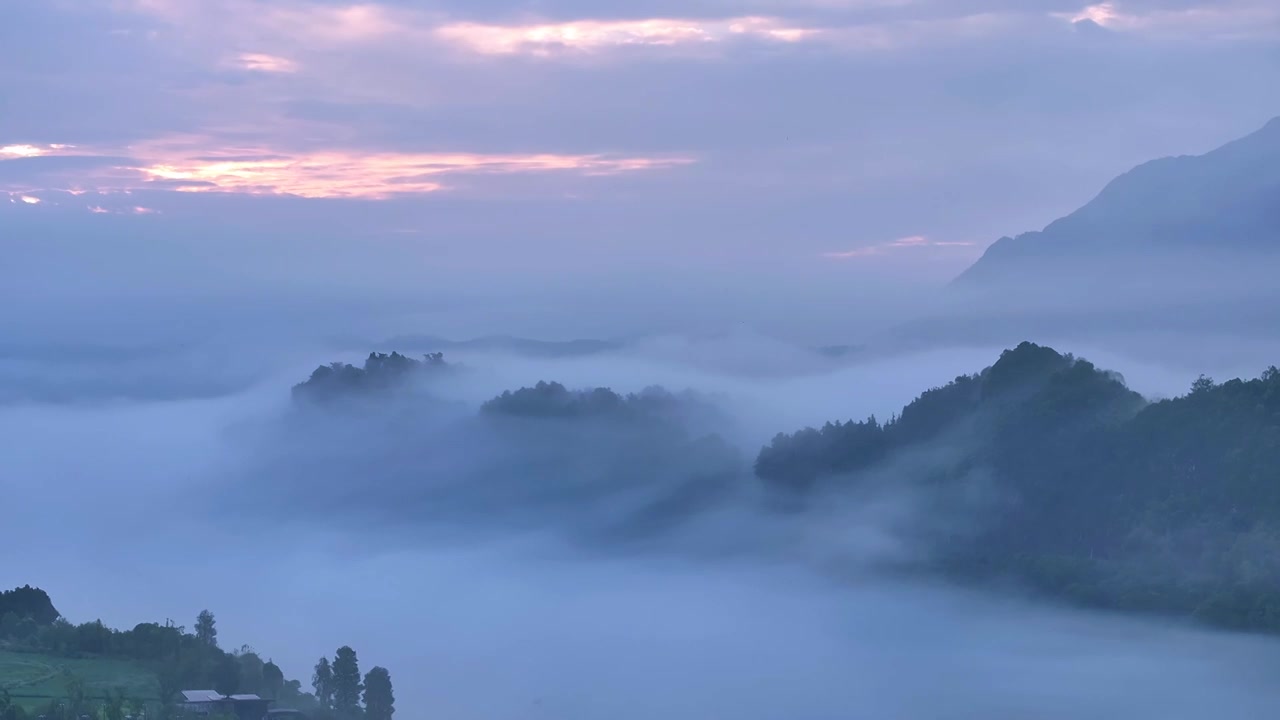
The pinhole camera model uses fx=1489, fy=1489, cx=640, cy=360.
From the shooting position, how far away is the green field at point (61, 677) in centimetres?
2548

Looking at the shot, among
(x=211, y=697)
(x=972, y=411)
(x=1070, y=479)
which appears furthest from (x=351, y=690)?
(x=972, y=411)

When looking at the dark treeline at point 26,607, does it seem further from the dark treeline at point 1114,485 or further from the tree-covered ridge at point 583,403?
the tree-covered ridge at point 583,403

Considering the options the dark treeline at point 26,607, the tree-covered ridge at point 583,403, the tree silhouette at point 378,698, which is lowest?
the tree silhouette at point 378,698

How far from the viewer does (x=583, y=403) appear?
68188 mm

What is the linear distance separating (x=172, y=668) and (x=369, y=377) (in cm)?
5233

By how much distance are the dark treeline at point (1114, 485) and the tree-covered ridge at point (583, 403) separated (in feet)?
65.8

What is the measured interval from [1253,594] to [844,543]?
14.3 meters

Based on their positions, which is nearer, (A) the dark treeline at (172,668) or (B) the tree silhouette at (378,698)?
(A) the dark treeline at (172,668)

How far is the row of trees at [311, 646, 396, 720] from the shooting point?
28062 millimetres

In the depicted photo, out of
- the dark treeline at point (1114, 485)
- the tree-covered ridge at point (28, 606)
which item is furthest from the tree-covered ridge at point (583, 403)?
the tree-covered ridge at point (28, 606)

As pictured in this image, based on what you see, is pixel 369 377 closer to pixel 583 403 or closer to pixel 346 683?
pixel 583 403

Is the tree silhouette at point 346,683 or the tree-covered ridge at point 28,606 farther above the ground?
the tree-covered ridge at point 28,606

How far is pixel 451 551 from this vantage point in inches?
2199

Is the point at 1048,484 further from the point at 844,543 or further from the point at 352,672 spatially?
the point at 352,672
